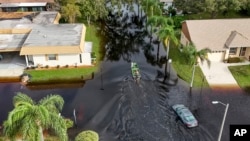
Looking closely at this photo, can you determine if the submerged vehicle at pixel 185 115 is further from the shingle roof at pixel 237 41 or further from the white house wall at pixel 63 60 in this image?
the white house wall at pixel 63 60

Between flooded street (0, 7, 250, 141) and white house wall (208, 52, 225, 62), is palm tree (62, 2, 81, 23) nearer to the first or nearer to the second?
flooded street (0, 7, 250, 141)

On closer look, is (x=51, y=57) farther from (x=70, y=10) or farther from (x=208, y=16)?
(x=208, y=16)

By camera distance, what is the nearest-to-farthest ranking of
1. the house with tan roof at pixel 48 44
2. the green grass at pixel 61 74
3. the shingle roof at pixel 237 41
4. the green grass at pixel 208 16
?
1. the green grass at pixel 61 74
2. the house with tan roof at pixel 48 44
3. the shingle roof at pixel 237 41
4. the green grass at pixel 208 16

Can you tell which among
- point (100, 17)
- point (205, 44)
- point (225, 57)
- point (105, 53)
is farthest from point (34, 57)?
point (225, 57)

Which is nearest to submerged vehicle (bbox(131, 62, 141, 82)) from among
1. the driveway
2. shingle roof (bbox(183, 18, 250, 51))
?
the driveway

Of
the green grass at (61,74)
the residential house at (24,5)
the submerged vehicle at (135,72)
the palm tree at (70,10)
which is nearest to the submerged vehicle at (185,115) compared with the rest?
the submerged vehicle at (135,72)

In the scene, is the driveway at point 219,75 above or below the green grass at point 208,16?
below

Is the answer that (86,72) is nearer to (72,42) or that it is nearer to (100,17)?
(72,42)
